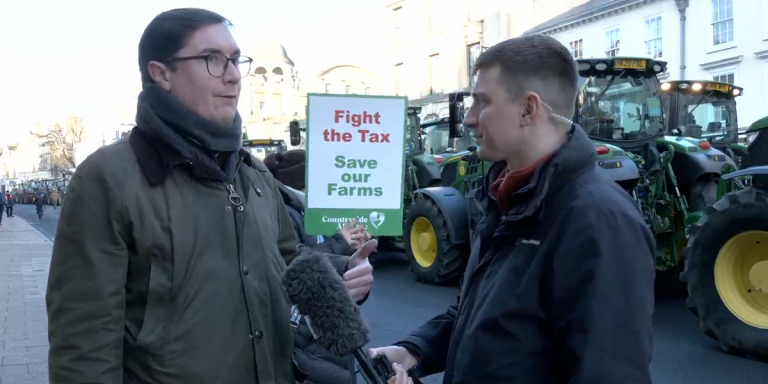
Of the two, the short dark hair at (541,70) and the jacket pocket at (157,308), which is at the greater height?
the short dark hair at (541,70)

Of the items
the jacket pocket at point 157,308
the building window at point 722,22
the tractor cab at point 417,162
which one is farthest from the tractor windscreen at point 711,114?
the building window at point 722,22

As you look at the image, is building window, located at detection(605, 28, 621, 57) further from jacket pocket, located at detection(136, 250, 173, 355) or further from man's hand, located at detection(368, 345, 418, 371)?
jacket pocket, located at detection(136, 250, 173, 355)

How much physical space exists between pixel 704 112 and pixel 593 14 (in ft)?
58.4

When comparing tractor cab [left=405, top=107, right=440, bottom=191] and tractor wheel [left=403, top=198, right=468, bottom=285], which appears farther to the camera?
tractor cab [left=405, top=107, right=440, bottom=191]

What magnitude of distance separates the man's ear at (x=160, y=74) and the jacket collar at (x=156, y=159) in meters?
0.16

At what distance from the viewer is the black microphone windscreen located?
1.91 metres

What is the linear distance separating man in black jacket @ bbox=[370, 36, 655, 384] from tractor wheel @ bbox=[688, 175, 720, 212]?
22.2 ft

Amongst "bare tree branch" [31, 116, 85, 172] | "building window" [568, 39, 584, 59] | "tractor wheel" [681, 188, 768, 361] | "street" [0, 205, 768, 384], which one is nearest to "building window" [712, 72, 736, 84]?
"building window" [568, 39, 584, 59]

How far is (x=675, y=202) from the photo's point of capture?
7.64m

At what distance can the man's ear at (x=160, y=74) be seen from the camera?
205 centimetres

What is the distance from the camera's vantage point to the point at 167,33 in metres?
2.03

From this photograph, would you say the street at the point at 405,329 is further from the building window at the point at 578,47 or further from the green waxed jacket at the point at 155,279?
the building window at the point at 578,47

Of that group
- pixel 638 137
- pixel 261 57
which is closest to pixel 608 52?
pixel 638 137

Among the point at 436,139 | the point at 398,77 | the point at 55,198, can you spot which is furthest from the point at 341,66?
the point at 436,139
